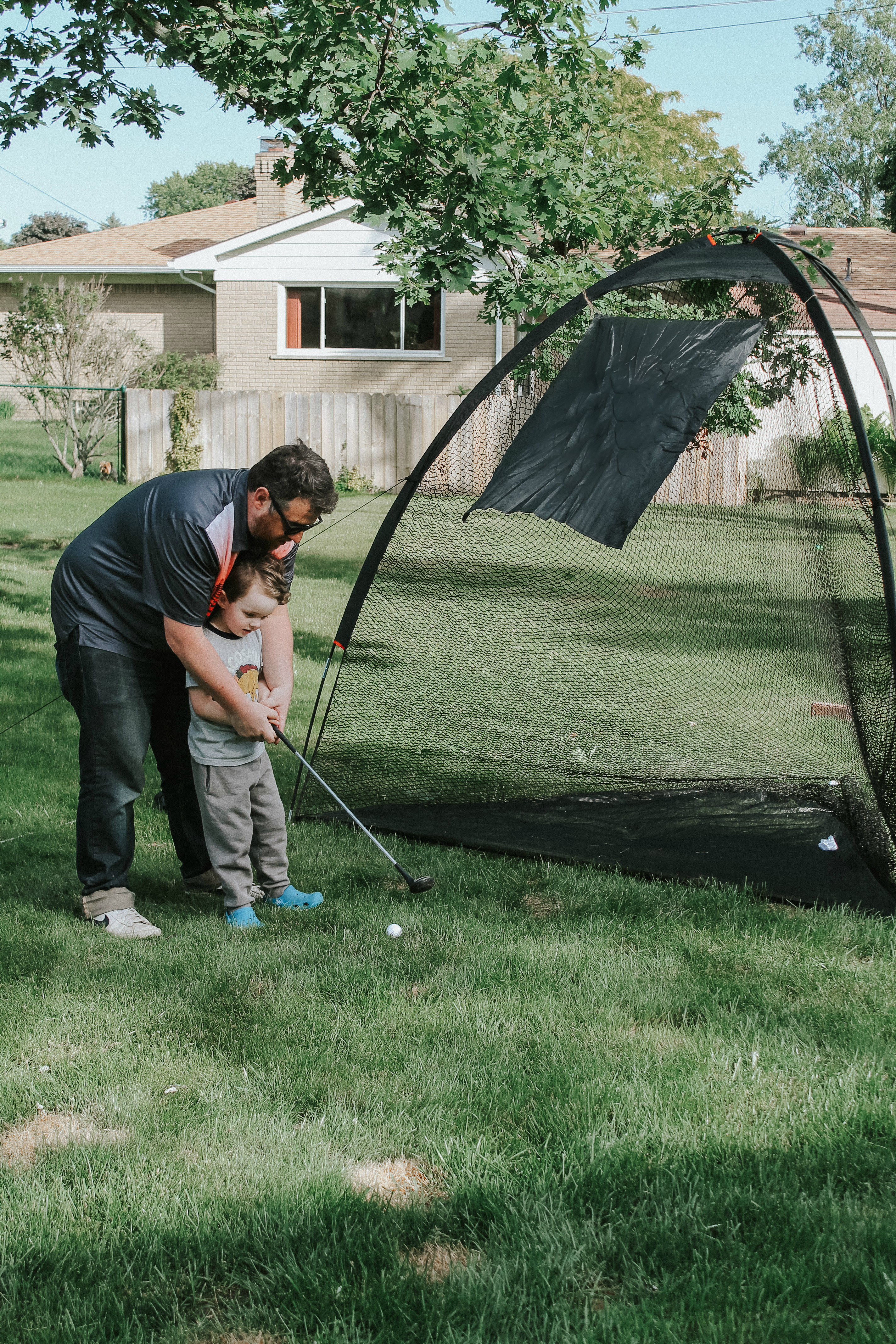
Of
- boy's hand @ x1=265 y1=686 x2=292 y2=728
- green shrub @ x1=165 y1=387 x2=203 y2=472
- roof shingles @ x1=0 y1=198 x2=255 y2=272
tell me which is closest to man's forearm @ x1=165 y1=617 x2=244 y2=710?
boy's hand @ x1=265 y1=686 x2=292 y2=728

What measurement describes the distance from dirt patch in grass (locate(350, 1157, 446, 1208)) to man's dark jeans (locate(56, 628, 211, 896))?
1663 millimetres

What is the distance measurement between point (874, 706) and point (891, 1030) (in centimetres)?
156

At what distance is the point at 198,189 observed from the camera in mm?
74500

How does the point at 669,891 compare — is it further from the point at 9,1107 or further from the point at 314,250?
the point at 314,250

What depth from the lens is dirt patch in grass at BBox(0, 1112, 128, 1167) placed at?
8.28ft

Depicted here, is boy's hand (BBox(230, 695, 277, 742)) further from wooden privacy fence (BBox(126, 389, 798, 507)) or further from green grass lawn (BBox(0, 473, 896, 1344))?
wooden privacy fence (BBox(126, 389, 798, 507))

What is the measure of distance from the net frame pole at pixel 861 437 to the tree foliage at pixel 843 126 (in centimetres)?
4325

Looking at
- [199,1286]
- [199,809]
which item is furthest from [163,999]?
[199,1286]

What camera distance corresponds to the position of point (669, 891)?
414 centimetres

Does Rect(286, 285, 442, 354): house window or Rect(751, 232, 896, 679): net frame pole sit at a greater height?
Rect(286, 285, 442, 354): house window

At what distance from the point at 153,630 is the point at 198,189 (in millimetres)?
78507

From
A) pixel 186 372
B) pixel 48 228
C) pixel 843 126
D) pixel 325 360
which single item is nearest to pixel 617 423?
pixel 325 360

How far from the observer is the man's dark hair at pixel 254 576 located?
362 centimetres

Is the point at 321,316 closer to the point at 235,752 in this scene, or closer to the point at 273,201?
the point at 273,201
